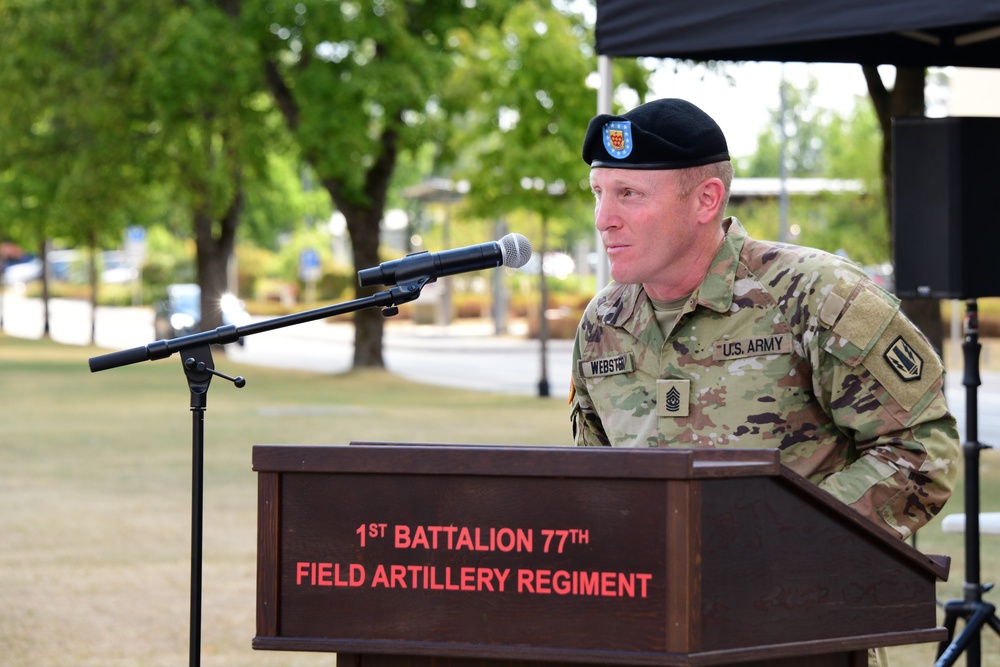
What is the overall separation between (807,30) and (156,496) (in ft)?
25.8

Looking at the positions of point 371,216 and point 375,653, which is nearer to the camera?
point 375,653

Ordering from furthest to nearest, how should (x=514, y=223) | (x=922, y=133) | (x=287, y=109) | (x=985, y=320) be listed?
(x=514, y=223) < (x=985, y=320) < (x=287, y=109) < (x=922, y=133)

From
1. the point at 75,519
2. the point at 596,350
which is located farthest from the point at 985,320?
the point at 596,350

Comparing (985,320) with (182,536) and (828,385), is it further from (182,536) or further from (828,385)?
(828,385)

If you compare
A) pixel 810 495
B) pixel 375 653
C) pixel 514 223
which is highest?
pixel 514 223

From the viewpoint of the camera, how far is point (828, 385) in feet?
9.41

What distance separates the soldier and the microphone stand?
0.43 m

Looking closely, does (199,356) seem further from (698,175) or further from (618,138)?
(698,175)

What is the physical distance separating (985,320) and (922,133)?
35544mm

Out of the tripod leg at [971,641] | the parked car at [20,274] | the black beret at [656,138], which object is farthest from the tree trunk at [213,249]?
the parked car at [20,274]

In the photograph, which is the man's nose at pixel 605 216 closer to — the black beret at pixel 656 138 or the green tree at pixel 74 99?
the black beret at pixel 656 138

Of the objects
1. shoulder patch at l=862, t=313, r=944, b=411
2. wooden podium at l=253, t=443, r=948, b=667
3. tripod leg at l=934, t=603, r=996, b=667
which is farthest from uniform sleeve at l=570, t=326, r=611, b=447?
tripod leg at l=934, t=603, r=996, b=667

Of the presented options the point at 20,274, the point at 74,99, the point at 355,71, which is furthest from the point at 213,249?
the point at 20,274

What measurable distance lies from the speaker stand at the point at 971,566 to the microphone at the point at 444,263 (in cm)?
280
